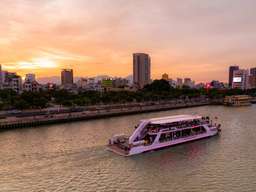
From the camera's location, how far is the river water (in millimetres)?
19297

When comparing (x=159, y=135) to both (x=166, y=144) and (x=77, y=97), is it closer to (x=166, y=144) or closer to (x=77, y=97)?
(x=166, y=144)

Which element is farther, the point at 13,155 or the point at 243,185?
the point at 13,155

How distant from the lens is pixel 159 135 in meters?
28.5

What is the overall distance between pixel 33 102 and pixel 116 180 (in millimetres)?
39265

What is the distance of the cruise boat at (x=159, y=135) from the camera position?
26703 millimetres

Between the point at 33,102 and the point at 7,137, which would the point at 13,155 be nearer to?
the point at 7,137

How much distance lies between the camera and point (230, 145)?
98.9ft

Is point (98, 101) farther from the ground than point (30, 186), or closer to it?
farther from the ground

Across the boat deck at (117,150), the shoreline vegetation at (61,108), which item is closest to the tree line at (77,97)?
the shoreline vegetation at (61,108)

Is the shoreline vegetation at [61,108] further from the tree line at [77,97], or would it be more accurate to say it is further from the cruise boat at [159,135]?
the cruise boat at [159,135]

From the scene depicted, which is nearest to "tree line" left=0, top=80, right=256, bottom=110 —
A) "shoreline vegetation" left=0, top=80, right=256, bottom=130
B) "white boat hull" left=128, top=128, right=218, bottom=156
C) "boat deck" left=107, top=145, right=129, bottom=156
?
"shoreline vegetation" left=0, top=80, right=256, bottom=130

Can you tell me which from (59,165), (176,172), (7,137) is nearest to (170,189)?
(176,172)

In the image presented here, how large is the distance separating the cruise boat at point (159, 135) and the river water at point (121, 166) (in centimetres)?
83

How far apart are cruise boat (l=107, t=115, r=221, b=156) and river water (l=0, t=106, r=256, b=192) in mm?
832
